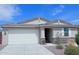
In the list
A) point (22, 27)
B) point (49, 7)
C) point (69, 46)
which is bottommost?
point (69, 46)

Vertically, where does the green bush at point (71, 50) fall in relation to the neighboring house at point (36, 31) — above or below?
below

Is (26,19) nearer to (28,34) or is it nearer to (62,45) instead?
(28,34)

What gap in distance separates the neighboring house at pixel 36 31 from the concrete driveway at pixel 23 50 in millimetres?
241

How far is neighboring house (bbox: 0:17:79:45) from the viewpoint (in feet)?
60.1

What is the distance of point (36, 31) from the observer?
61.9 ft

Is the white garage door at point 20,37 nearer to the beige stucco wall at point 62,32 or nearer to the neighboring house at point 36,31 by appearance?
the neighboring house at point 36,31

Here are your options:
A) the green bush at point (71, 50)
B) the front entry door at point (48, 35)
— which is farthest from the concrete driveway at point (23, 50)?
the green bush at point (71, 50)

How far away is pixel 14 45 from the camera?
1842cm

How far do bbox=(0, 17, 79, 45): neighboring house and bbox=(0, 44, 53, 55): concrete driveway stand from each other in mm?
241

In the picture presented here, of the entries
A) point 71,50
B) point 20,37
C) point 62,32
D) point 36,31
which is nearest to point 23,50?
point 20,37

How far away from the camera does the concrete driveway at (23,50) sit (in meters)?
18.2

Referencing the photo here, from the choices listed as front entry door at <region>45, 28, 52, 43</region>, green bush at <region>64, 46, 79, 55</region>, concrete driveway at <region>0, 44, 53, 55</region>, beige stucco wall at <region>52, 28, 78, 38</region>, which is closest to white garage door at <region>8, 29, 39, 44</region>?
concrete driveway at <region>0, 44, 53, 55</region>
